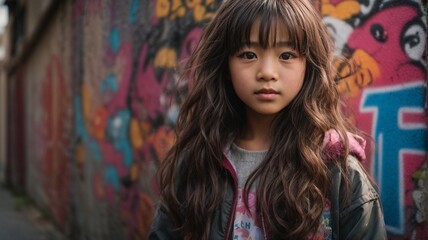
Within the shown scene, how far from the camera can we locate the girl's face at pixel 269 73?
1667 mm

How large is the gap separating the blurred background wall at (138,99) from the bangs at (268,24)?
2.57 feet

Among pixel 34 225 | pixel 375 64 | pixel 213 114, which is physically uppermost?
pixel 375 64

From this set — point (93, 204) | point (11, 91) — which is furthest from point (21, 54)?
point (93, 204)

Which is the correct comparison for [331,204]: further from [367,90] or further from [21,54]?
[21,54]

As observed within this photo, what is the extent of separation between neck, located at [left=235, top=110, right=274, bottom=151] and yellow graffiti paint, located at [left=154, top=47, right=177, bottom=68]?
1.58m

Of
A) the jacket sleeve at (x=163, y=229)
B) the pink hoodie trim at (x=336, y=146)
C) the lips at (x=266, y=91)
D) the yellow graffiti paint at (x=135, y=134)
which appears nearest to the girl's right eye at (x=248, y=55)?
the lips at (x=266, y=91)

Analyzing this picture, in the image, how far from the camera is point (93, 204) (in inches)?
189

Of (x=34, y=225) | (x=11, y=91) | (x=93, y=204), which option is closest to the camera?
(x=93, y=204)

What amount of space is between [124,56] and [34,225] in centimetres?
359

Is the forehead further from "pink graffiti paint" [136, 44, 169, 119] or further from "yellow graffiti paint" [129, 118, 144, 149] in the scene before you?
"yellow graffiti paint" [129, 118, 144, 149]

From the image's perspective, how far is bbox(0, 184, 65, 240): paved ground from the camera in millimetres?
6051

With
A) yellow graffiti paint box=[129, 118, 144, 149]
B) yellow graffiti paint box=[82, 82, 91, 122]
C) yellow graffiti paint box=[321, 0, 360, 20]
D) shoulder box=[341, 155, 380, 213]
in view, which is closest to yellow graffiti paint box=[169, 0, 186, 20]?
yellow graffiti paint box=[129, 118, 144, 149]

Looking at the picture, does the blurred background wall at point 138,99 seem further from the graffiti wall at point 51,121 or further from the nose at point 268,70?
the nose at point 268,70

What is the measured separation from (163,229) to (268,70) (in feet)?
2.41
